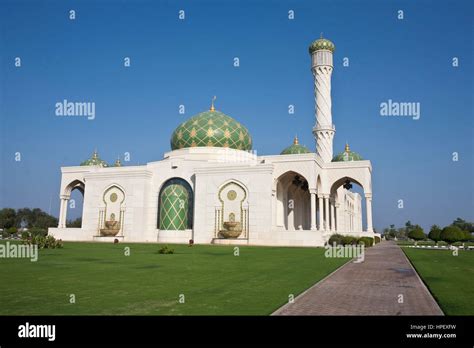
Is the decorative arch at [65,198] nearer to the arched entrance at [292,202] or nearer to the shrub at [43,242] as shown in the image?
the shrub at [43,242]

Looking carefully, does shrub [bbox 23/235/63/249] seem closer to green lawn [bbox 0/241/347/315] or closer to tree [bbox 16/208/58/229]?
green lawn [bbox 0/241/347/315]

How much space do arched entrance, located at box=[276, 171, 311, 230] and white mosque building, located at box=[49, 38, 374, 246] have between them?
9 cm

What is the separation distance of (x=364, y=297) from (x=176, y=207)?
81.3 ft

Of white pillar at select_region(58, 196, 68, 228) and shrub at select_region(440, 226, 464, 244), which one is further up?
white pillar at select_region(58, 196, 68, 228)

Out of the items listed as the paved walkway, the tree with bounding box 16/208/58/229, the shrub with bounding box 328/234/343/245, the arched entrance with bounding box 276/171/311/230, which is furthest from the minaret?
the tree with bounding box 16/208/58/229

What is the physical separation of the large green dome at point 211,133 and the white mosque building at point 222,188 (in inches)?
3.4

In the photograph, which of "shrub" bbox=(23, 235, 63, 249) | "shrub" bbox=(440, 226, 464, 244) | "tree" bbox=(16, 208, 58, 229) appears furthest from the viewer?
"tree" bbox=(16, 208, 58, 229)

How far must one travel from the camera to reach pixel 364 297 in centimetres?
722

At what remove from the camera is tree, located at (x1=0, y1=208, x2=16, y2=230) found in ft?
185

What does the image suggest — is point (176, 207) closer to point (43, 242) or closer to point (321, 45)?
point (43, 242)

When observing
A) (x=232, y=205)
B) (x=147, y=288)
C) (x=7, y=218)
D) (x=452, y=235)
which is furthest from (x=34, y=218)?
(x=147, y=288)

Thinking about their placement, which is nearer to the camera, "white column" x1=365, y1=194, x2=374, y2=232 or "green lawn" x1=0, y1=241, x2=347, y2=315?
"green lawn" x1=0, y1=241, x2=347, y2=315
